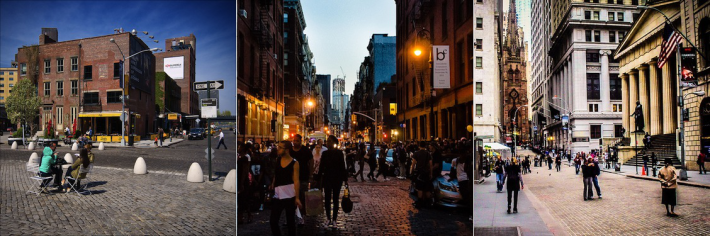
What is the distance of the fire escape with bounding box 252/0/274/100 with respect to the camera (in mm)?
4008

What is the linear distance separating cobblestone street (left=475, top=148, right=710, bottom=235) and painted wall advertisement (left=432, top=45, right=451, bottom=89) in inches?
118

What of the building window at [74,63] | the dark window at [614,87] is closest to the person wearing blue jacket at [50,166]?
the building window at [74,63]

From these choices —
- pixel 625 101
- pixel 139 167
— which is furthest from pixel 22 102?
pixel 625 101

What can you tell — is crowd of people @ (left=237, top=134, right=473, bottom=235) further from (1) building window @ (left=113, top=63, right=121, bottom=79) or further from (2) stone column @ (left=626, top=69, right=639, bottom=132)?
(2) stone column @ (left=626, top=69, right=639, bottom=132)

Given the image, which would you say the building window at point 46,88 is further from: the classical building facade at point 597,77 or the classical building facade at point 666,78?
the classical building facade at point 597,77

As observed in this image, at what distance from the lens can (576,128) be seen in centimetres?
2525

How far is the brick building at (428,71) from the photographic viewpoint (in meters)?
3.52

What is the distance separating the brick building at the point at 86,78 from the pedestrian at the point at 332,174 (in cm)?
720

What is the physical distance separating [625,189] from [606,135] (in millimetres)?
8633

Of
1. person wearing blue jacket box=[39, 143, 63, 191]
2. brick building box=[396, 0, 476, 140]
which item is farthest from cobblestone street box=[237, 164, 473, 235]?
person wearing blue jacket box=[39, 143, 63, 191]

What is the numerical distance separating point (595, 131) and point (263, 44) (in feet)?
87.6

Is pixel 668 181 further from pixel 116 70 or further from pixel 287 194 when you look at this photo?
pixel 116 70

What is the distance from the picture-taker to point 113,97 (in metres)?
10.8

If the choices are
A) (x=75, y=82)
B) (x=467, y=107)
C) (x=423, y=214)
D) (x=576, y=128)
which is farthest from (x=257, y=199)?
(x=576, y=128)
